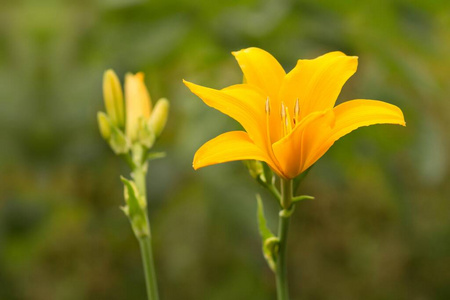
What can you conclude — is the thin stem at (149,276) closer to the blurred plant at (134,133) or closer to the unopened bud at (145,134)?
the blurred plant at (134,133)

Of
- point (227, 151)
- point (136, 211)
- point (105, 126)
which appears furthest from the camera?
point (105, 126)

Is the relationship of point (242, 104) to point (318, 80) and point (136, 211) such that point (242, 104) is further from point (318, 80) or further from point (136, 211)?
point (136, 211)

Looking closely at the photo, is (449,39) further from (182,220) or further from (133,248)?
(133,248)

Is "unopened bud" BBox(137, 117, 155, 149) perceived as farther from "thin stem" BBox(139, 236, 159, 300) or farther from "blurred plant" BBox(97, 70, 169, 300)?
"thin stem" BBox(139, 236, 159, 300)

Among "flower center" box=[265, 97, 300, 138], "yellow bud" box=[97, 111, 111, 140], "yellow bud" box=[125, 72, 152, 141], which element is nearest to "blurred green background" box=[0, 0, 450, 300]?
"yellow bud" box=[125, 72, 152, 141]

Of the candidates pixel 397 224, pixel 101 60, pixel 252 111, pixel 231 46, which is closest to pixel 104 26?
pixel 101 60

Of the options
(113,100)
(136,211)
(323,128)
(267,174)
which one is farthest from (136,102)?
(323,128)
